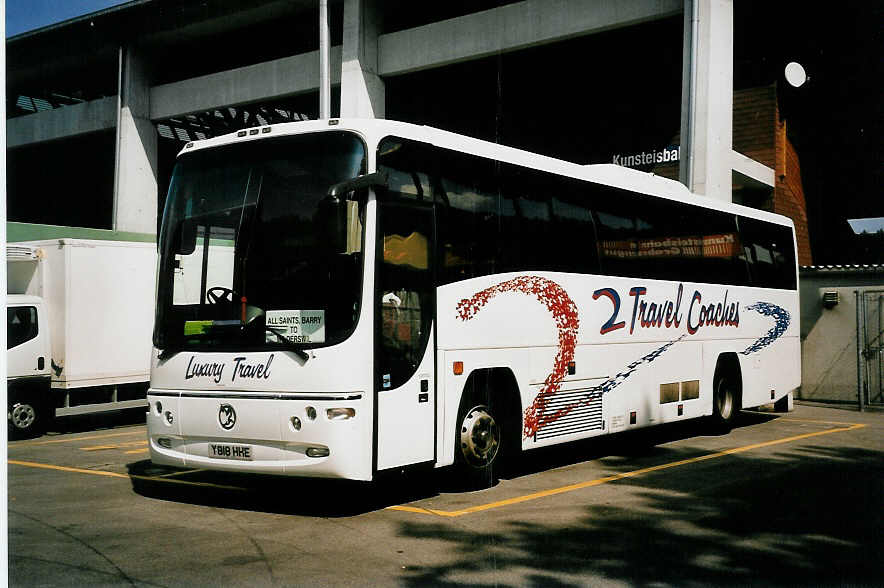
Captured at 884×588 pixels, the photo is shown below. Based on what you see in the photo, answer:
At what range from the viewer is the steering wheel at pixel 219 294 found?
834 cm

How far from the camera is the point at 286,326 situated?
316 inches

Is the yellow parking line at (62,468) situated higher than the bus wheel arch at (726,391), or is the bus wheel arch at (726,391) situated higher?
the bus wheel arch at (726,391)

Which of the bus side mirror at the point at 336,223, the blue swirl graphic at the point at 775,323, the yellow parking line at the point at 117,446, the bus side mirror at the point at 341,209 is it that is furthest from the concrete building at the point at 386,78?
the bus side mirror at the point at 336,223

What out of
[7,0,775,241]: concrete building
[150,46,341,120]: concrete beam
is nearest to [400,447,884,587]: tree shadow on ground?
[7,0,775,241]: concrete building

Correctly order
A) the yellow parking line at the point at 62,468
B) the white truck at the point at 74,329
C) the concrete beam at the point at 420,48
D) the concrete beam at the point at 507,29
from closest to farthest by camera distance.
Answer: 1. the yellow parking line at the point at 62,468
2. the white truck at the point at 74,329
3. the concrete beam at the point at 507,29
4. the concrete beam at the point at 420,48

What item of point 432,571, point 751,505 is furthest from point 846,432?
point 432,571

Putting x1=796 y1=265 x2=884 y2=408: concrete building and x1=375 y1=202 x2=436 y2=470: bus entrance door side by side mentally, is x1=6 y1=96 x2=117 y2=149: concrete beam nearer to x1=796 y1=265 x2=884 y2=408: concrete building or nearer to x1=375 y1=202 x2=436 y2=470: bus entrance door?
x1=796 y1=265 x2=884 y2=408: concrete building

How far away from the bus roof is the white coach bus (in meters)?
0.03

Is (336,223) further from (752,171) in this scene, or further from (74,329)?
(752,171)

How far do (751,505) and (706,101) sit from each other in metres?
12.2

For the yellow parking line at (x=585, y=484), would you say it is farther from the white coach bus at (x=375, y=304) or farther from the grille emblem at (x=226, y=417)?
the grille emblem at (x=226, y=417)

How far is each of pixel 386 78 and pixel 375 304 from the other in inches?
700

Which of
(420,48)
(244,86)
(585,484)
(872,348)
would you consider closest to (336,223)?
(585,484)

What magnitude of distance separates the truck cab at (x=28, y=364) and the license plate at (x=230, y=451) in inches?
299
